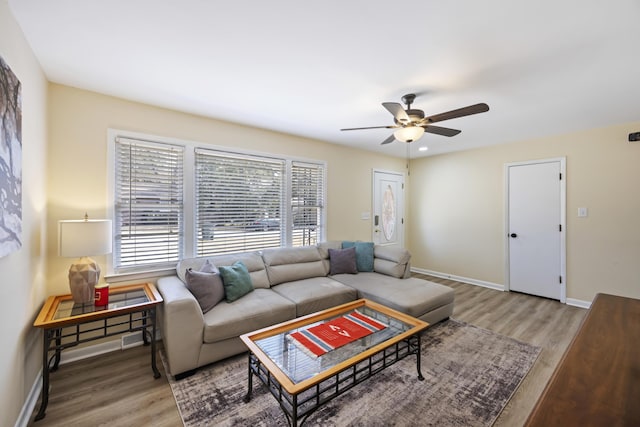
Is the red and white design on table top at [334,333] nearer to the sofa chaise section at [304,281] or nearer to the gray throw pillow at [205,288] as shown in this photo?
the sofa chaise section at [304,281]

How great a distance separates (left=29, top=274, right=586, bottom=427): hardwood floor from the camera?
1.77 m

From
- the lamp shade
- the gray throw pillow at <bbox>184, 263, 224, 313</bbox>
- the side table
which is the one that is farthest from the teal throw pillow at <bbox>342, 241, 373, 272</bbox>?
the lamp shade

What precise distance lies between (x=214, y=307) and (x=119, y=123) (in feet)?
6.70

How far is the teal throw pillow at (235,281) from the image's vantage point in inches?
106

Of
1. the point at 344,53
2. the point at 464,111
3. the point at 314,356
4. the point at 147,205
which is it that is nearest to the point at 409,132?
the point at 464,111

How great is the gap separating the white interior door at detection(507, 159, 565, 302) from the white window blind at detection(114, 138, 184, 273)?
4836 millimetres

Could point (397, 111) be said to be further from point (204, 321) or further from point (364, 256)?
point (204, 321)

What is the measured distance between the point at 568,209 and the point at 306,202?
3737 mm

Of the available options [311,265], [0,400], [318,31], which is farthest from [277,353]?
[318,31]

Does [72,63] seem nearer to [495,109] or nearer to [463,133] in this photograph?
[495,109]

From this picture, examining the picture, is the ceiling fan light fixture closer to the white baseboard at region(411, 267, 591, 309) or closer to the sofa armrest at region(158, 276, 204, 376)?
the sofa armrest at region(158, 276, 204, 376)

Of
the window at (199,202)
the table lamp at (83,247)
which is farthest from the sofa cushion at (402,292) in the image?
the table lamp at (83,247)

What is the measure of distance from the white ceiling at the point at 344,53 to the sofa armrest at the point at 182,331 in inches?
74.4

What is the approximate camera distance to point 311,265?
12.0 feet
